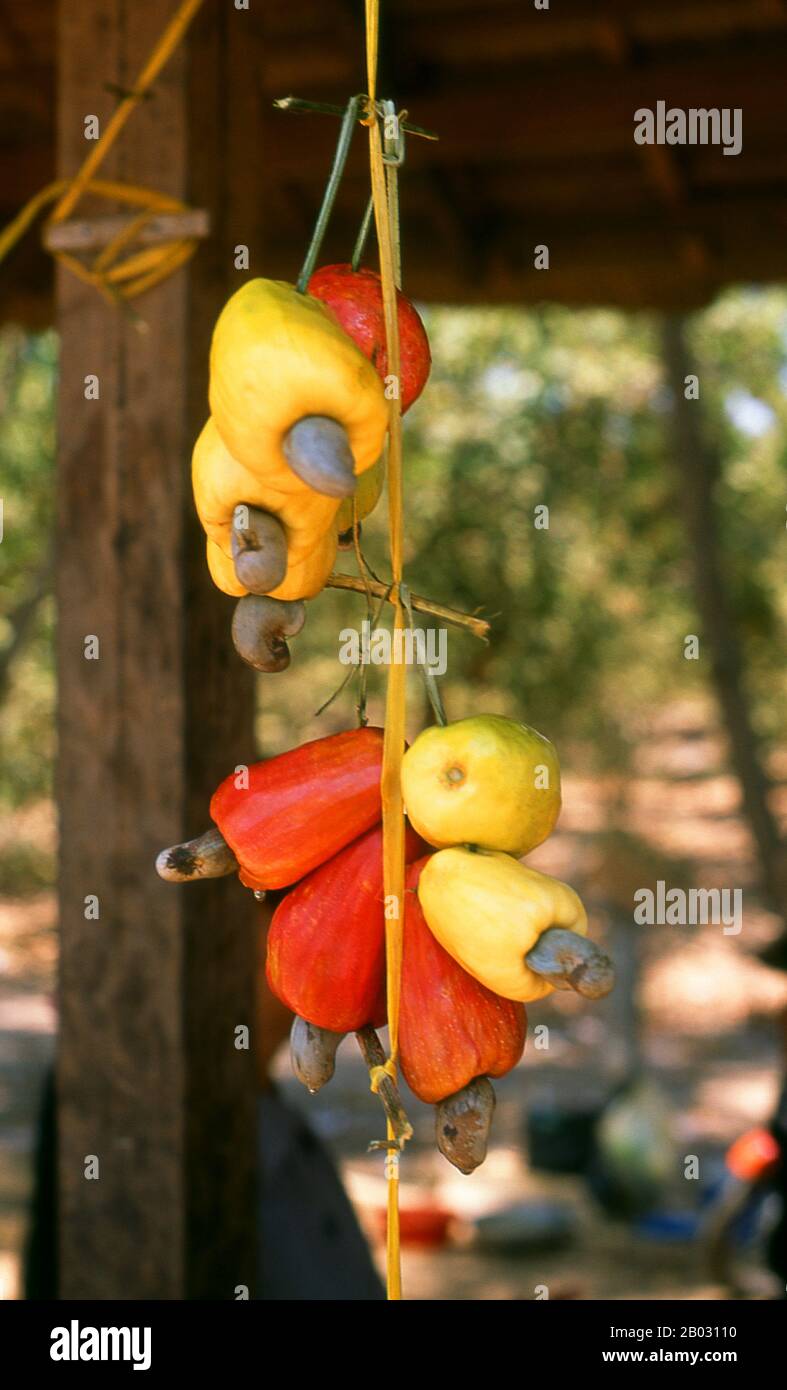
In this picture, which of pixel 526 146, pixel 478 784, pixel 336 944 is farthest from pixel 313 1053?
pixel 526 146

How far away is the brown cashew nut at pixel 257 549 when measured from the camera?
59 cm

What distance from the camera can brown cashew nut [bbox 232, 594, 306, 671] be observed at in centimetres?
62

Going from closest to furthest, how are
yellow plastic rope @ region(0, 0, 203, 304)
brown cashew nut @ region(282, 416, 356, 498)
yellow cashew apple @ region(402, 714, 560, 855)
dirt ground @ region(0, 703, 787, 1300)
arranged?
brown cashew nut @ region(282, 416, 356, 498) → yellow cashew apple @ region(402, 714, 560, 855) → yellow plastic rope @ region(0, 0, 203, 304) → dirt ground @ region(0, 703, 787, 1300)

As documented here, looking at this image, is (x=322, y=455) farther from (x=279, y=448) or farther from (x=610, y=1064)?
(x=610, y=1064)

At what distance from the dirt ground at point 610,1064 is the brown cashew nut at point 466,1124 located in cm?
100

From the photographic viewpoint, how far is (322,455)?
56 cm

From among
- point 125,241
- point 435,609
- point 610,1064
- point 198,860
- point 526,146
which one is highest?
point 526,146

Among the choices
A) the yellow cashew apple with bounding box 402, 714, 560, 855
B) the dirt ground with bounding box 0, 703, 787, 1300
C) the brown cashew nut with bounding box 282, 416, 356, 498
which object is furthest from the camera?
the dirt ground with bounding box 0, 703, 787, 1300

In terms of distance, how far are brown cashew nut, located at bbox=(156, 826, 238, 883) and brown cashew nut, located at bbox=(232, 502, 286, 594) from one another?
0.52ft

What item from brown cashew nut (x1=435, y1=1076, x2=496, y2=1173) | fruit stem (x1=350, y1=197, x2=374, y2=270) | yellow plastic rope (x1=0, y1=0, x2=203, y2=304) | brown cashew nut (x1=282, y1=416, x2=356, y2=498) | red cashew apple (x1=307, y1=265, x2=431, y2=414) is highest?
yellow plastic rope (x1=0, y1=0, x2=203, y2=304)

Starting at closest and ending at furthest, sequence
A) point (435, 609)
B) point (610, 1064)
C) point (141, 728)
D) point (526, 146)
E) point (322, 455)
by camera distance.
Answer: point (322, 455) < point (435, 609) < point (141, 728) < point (526, 146) < point (610, 1064)

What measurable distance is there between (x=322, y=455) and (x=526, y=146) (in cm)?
217

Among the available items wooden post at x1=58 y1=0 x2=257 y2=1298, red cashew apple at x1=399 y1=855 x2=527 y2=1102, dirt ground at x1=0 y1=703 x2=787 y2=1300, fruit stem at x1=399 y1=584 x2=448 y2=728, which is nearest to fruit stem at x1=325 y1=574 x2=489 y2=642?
fruit stem at x1=399 y1=584 x2=448 y2=728

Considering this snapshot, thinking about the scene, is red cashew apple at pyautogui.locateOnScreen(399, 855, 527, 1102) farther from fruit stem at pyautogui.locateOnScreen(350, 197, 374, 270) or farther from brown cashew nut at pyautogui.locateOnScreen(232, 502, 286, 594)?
fruit stem at pyautogui.locateOnScreen(350, 197, 374, 270)
